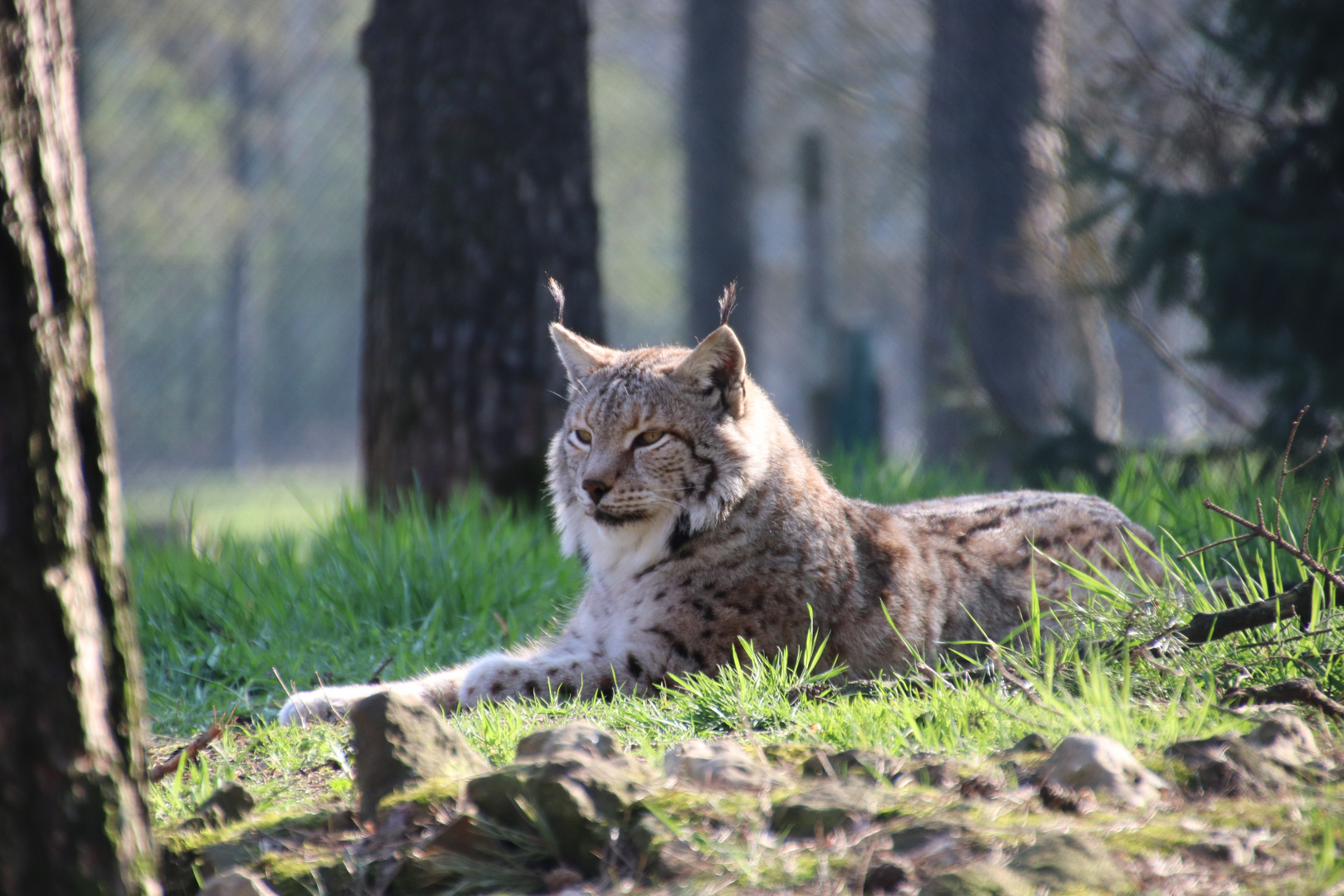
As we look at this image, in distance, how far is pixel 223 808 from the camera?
81.3 inches

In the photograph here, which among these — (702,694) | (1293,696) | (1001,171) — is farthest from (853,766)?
(1001,171)

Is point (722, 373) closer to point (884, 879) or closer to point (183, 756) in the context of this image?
point (183, 756)

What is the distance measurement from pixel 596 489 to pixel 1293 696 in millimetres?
2083

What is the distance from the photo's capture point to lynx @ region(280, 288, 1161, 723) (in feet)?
11.2

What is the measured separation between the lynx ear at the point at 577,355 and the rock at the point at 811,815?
245 cm

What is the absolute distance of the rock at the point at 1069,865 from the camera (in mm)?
1545

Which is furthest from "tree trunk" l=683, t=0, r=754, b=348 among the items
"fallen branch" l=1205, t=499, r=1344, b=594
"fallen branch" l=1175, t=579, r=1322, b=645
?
"fallen branch" l=1205, t=499, r=1344, b=594

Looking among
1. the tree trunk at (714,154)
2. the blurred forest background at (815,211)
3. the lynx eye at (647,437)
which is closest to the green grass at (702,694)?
the lynx eye at (647,437)

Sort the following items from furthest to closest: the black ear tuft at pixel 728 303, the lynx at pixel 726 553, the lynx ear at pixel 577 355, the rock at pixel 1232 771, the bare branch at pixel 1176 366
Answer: the bare branch at pixel 1176 366 → the lynx ear at pixel 577 355 → the black ear tuft at pixel 728 303 → the lynx at pixel 726 553 → the rock at pixel 1232 771

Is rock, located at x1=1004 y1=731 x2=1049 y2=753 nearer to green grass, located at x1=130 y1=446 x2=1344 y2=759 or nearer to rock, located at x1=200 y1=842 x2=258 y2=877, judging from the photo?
green grass, located at x1=130 y1=446 x2=1344 y2=759

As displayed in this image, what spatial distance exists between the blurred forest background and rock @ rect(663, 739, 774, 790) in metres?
4.39

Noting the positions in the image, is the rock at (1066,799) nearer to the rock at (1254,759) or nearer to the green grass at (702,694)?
the green grass at (702,694)

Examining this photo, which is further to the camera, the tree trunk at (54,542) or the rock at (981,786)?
the rock at (981,786)

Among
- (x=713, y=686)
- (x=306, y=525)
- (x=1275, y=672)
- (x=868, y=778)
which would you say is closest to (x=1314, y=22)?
(x=1275, y=672)
